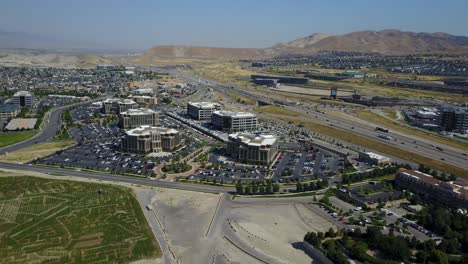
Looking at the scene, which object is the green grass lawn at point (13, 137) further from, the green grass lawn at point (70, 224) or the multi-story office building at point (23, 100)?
the multi-story office building at point (23, 100)

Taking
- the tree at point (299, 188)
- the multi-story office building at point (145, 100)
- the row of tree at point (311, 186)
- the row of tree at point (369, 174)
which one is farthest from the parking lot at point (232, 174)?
the multi-story office building at point (145, 100)

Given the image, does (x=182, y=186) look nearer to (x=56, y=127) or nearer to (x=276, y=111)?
(x=56, y=127)

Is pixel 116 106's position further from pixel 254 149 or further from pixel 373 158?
pixel 373 158

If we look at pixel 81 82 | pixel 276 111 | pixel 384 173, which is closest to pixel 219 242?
pixel 384 173

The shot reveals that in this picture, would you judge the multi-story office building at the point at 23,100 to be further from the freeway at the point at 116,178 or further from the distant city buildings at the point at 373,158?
the distant city buildings at the point at 373,158

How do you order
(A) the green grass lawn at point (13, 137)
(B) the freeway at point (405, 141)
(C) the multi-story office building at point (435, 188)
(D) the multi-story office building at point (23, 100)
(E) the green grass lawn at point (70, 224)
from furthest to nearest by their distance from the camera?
(D) the multi-story office building at point (23, 100)
(A) the green grass lawn at point (13, 137)
(B) the freeway at point (405, 141)
(C) the multi-story office building at point (435, 188)
(E) the green grass lawn at point (70, 224)

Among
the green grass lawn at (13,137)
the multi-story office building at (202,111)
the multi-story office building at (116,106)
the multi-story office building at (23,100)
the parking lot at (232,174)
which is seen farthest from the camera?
the multi-story office building at (23,100)

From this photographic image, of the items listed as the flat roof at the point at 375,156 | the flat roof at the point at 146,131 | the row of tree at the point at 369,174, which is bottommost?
the row of tree at the point at 369,174

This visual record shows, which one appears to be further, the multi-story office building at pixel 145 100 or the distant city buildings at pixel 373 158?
the multi-story office building at pixel 145 100

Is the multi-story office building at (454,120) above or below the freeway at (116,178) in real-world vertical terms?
above

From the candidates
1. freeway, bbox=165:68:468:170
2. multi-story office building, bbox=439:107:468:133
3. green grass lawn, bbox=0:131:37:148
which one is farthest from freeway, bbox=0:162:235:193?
multi-story office building, bbox=439:107:468:133
